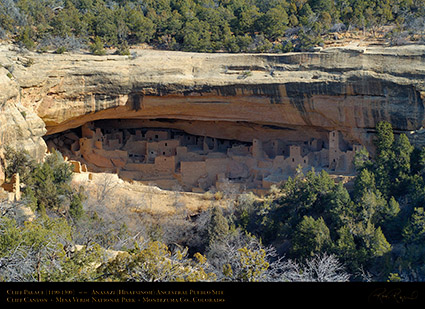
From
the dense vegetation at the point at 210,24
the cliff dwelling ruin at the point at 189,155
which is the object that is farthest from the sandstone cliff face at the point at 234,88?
the dense vegetation at the point at 210,24

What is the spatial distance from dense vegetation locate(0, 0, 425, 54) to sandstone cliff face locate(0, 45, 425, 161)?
1793mm

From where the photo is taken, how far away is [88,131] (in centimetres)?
2430

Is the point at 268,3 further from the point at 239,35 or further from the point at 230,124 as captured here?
the point at 230,124

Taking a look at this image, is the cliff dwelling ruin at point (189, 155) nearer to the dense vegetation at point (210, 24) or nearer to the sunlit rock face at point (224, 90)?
the sunlit rock face at point (224, 90)

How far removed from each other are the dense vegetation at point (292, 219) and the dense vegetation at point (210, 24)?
5.30 meters

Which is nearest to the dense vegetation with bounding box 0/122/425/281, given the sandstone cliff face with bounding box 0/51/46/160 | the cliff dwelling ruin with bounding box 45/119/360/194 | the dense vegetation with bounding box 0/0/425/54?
the sandstone cliff face with bounding box 0/51/46/160

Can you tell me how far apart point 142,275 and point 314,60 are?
12612 mm

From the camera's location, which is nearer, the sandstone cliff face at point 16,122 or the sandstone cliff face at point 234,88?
the sandstone cliff face at point 16,122

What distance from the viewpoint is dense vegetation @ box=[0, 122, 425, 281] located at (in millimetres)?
15422

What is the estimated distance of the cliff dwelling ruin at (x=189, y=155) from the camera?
71.9 ft

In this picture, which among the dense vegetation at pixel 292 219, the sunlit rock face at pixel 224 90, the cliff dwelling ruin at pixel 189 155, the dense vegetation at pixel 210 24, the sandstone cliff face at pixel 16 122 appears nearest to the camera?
the dense vegetation at pixel 292 219

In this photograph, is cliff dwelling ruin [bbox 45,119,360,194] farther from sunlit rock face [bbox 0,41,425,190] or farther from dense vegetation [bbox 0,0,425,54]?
dense vegetation [bbox 0,0,425,54]
